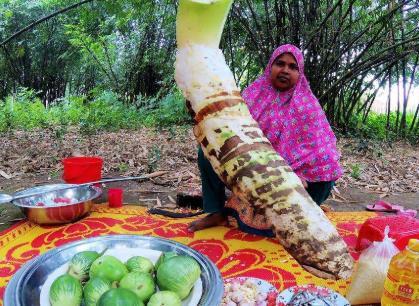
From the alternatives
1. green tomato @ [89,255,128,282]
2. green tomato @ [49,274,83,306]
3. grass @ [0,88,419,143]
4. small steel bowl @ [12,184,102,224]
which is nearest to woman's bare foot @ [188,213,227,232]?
small steel bowl @ [12,184,102,224]

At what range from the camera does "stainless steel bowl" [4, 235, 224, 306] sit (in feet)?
3.46

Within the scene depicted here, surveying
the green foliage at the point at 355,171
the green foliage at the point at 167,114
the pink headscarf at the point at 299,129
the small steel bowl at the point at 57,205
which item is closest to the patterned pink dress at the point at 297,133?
the pink headscarf at the point at 299,129

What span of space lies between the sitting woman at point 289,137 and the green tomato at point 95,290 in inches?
53.1

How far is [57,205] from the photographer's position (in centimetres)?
244

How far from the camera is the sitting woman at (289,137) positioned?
7.86 feet

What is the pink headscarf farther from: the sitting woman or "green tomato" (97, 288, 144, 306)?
"green tomato" (97, 288, 144, 306)

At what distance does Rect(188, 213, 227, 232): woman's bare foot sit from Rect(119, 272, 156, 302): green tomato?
1.36 m

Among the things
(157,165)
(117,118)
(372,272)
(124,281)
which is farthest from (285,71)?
(117,118)

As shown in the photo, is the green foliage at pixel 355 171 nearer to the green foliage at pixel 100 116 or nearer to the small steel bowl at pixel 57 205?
the small steel bowl at pixel 57 205

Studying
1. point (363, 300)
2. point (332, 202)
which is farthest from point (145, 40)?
point (363, 300)

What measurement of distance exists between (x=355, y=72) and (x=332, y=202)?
2442mm

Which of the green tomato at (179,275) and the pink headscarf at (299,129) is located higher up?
the pink headscarf at (299,129)

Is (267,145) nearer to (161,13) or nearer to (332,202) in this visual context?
(332,202)

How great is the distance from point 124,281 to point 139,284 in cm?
4
